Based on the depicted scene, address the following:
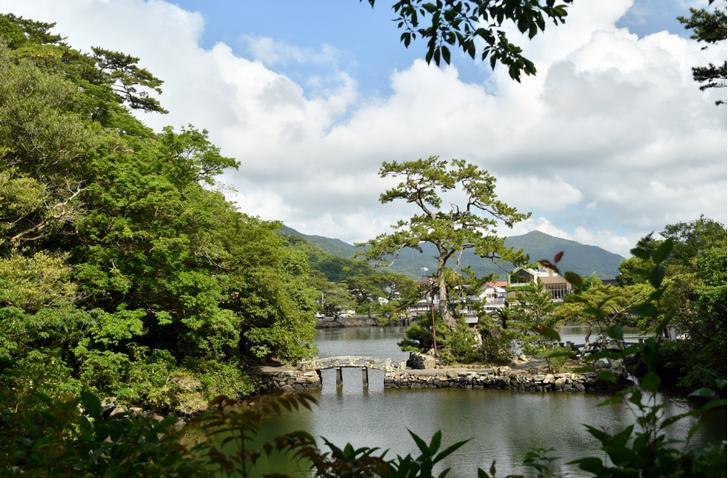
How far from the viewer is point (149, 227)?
13984mm

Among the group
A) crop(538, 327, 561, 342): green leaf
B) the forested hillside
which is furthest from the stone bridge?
crop(538, 327, 561, 342): green leaf

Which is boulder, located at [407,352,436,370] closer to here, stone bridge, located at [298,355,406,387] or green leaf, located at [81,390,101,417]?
stone bridge, located at [298,355,406,387]

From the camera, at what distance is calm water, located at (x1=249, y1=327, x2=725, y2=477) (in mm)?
11914

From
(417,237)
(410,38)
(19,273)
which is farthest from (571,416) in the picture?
(410,38)

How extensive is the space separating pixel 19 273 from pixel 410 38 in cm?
1067

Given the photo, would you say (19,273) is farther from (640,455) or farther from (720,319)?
(720,319)

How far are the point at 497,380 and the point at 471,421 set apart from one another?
18.1 ft

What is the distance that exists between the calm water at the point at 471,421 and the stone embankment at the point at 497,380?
2.05 ft

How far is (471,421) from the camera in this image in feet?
49.5

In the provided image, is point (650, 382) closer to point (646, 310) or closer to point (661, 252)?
point (646, 310)

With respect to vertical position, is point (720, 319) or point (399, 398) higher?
point (720, 319)

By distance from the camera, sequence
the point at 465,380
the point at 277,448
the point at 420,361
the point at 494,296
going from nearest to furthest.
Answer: the point at 277,448 → the point at 465,380 → the point at 420,361 → the point at 494,296

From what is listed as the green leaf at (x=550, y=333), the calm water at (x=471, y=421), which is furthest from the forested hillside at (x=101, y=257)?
the green leaf at (x=550, y=333)

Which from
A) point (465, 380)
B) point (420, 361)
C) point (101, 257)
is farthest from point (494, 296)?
point (101, 257)
